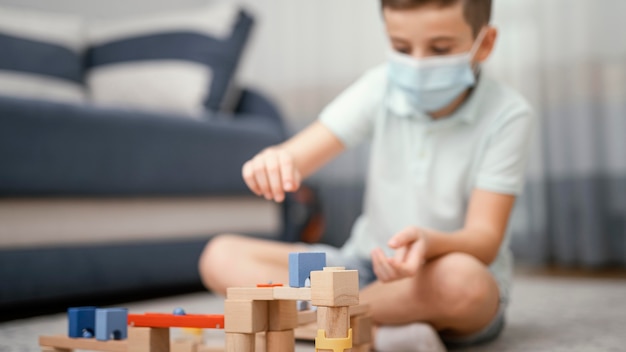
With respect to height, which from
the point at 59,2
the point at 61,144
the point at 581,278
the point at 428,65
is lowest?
the point at 581,278

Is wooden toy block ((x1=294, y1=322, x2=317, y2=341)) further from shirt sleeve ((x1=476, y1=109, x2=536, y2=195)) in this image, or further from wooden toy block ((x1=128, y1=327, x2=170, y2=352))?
shirt sleeve ((x1=476, y1=109, x2=536, y2=195))

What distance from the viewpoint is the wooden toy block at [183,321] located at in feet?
2.29

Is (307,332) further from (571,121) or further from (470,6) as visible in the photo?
(571,121)

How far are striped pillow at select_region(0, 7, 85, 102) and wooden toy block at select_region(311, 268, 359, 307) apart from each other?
137 centimetres

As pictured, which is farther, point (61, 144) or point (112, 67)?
point (112, 67)

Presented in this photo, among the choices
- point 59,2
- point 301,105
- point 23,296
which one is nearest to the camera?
point 23,296

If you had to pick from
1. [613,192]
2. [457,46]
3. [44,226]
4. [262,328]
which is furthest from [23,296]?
[613,192]

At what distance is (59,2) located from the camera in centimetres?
244

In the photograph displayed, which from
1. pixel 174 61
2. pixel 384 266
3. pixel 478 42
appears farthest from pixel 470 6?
pixel 174 61

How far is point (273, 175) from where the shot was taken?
2.67ft

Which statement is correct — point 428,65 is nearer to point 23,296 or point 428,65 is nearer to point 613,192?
point 23,296

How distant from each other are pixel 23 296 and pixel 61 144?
295 mm

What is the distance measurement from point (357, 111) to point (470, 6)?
8.7 inches

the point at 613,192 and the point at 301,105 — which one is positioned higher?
the point at 301,105
